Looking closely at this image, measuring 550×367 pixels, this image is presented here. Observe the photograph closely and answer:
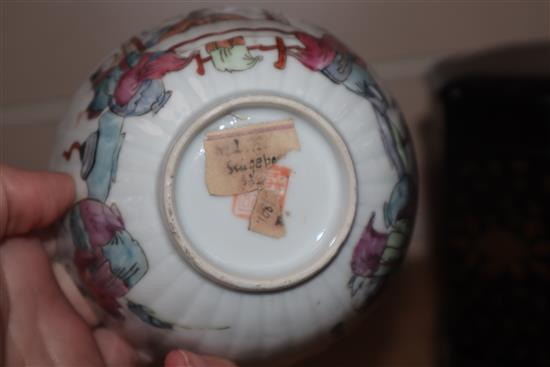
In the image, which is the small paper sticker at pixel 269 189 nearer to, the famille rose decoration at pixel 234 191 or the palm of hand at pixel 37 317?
the famille rose decoration at pixel 234 191

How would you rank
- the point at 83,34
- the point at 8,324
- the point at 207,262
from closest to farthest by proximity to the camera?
the point at 207,262
the point at 8,324
the point at 83,34

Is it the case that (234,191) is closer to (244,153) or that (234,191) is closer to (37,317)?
(244,153)

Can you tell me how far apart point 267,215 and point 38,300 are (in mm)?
290

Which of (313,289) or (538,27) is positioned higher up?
(538,27)

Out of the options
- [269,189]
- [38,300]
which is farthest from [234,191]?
[38,300]

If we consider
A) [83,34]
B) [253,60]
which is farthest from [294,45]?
[83,34]

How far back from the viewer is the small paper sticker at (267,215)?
54cm

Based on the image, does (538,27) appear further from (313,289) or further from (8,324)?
(8,324)

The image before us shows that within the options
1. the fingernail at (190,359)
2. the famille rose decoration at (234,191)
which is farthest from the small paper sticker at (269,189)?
the fingernail at (190,359)

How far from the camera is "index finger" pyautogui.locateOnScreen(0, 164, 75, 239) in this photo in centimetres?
57

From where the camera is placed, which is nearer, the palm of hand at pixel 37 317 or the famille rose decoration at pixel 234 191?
the famille rose decoration at pixel 234 191

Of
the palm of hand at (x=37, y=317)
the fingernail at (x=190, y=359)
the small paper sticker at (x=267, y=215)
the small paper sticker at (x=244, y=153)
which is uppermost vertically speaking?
the small paper sticker at (x=244, y=153)

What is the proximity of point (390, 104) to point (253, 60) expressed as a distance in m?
0.15

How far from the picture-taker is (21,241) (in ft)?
2.21
